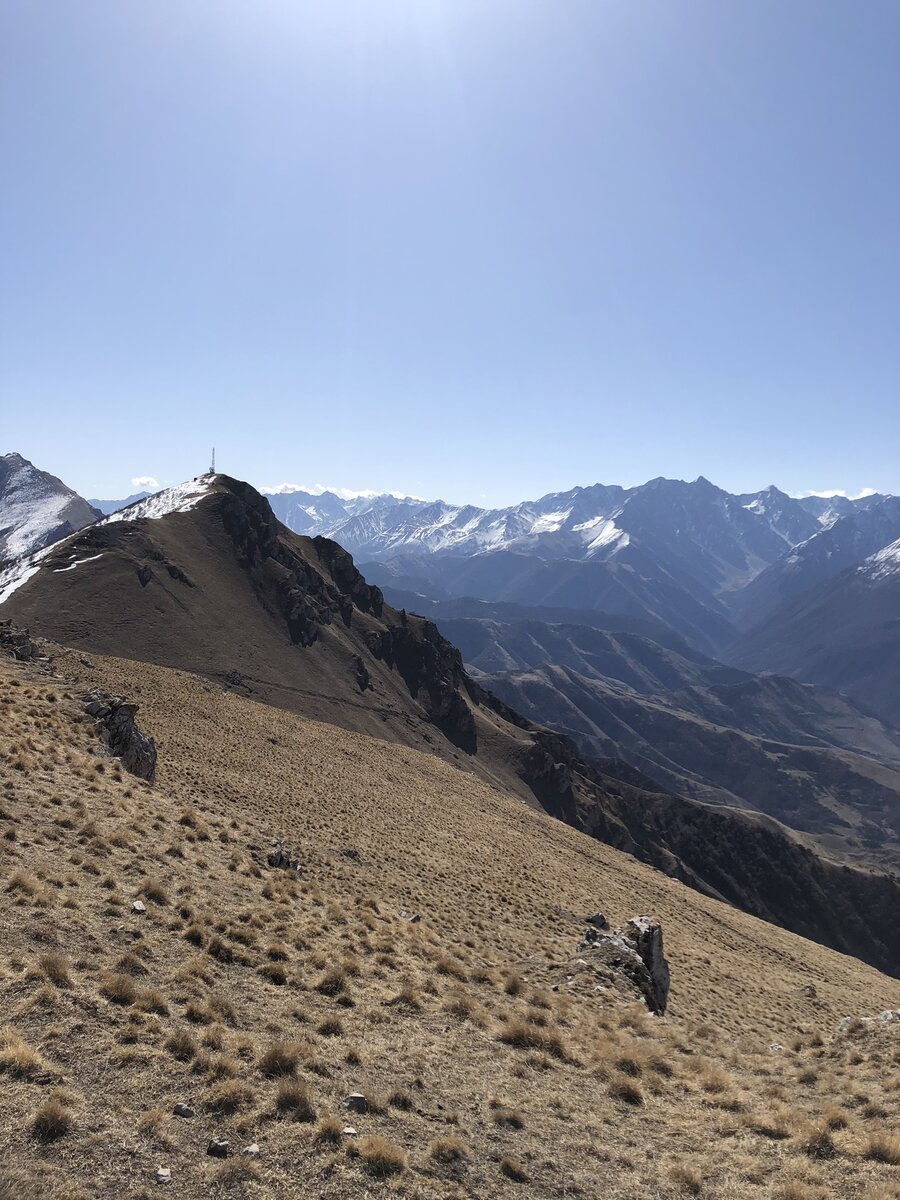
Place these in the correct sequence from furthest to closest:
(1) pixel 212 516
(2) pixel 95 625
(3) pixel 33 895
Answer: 1. (1) pixel 212 516
2. (2) pixel 95 625
3. (3) pixel 33 895

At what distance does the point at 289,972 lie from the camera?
50.1 ft

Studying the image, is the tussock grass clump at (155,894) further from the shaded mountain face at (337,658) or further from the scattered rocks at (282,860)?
the shaded mountain face at (337,658)

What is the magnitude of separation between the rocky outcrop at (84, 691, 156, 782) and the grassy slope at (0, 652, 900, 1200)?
35.2 inches

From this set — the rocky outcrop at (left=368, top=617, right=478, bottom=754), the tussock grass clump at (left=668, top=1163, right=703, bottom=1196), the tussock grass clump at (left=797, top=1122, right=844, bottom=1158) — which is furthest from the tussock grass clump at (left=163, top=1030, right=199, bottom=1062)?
the rocky outcrop at (left=368, top=617, right=478, bottom=754)

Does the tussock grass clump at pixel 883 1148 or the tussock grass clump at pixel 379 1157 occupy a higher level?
the tussock grass clump at pixel 883 1148

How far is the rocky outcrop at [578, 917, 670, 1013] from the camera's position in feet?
78.6

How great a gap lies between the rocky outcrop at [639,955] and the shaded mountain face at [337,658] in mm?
31138

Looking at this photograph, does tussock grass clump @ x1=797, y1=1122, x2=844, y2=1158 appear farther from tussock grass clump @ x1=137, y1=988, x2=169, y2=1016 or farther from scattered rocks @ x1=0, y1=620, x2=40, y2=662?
scattered rocks @ x1=0, y1=620, x2=40, y2=662

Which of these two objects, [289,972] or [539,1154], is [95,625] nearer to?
[289,972]

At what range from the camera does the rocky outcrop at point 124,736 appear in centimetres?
2831

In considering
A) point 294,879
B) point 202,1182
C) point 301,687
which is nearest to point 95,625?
point 301,687

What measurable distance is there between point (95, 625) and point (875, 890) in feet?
627

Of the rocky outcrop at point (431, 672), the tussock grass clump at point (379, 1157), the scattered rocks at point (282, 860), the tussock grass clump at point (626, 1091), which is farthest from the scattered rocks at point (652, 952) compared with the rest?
the rocky outcrop at point (431, 672)

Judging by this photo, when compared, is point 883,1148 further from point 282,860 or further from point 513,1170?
point 282,860
